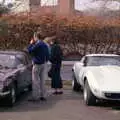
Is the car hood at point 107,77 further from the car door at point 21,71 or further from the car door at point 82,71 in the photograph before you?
the car door at point 21,71

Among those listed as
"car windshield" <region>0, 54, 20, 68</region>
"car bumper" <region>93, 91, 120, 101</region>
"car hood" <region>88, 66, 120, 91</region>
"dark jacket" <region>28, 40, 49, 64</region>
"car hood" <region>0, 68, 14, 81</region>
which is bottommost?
"car bumper" <region>93, 91, 120, 101</region>

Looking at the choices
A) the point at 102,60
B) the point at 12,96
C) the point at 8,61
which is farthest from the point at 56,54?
the point at 12,96

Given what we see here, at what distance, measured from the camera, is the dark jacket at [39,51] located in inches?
483

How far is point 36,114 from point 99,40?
1159 cm

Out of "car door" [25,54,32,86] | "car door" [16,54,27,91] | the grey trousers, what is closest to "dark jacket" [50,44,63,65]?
"car door" [25,54,32,86]

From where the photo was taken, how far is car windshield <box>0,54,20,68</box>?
12.6 meters

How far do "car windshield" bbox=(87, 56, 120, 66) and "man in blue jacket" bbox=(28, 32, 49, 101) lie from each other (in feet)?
6.06

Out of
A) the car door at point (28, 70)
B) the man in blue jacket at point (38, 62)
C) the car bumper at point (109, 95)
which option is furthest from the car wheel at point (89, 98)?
the car door at point (28, 70)

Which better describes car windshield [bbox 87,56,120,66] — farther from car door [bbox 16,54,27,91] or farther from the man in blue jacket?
car door [bbox 16,54,27,91]

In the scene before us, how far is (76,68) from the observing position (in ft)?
48.6

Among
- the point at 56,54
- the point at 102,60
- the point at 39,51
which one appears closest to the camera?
the point at 39,51

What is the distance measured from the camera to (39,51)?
12.4 metres

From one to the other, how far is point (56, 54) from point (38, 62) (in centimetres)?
151

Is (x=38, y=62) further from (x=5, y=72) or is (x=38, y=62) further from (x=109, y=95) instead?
(x=109, y=95)
